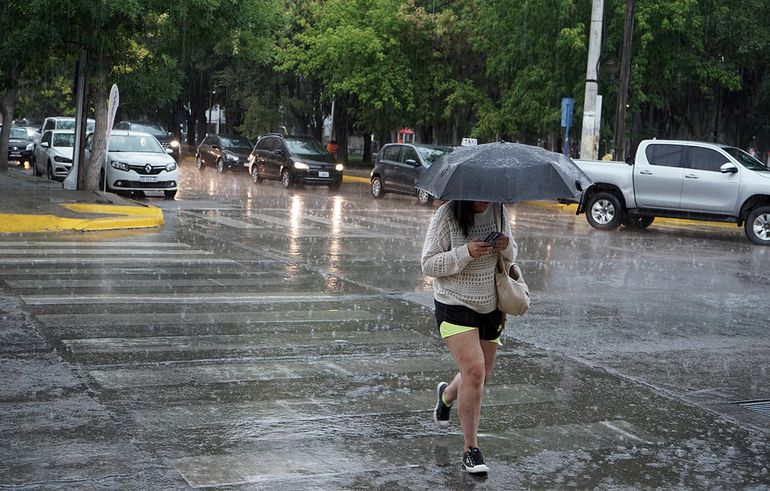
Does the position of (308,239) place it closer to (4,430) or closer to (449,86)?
(4,430)

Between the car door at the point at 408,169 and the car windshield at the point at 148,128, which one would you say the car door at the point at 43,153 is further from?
the car door at the point at 408,169

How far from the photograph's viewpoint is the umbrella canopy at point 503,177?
17.7ft

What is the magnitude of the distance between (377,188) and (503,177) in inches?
980

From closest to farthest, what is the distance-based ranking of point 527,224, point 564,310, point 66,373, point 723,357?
point 66,373
point 723,357
point 564,310
point 527,224

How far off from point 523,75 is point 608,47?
398cm

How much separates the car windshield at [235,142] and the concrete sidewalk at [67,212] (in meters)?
18.5

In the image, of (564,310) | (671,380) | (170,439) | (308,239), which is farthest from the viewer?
(308,239)

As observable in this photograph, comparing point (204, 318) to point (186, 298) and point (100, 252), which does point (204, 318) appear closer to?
point (186, 298)

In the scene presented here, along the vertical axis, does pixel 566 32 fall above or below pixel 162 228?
above

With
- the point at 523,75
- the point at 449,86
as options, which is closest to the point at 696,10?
the point at 523,75

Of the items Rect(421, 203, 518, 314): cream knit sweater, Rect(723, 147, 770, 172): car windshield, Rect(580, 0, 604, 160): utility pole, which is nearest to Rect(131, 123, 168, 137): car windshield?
Rect(580, 0, 604, 160): utility pole

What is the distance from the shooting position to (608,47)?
32000 mm

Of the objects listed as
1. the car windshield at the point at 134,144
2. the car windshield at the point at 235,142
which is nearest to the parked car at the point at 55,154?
the car windshield at the point at 134,144

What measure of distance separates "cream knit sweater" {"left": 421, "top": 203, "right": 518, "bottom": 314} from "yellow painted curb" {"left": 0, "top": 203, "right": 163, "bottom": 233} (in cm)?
1255
